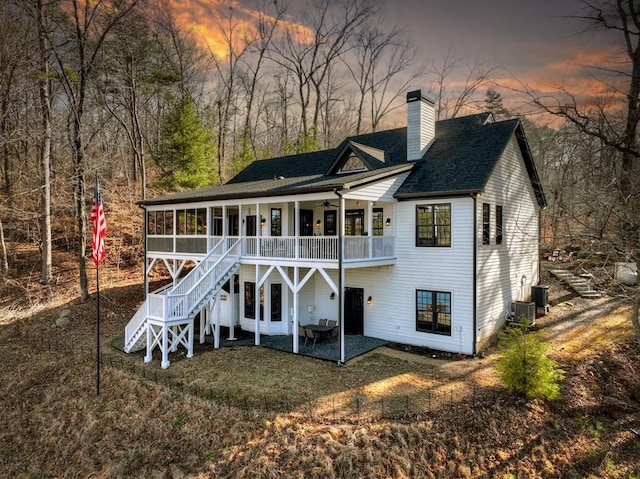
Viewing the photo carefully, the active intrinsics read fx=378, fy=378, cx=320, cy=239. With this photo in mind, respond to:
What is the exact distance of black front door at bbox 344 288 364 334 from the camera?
1489cm

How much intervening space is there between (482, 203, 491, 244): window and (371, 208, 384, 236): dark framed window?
11.7ft

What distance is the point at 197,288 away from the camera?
1343 centimetres

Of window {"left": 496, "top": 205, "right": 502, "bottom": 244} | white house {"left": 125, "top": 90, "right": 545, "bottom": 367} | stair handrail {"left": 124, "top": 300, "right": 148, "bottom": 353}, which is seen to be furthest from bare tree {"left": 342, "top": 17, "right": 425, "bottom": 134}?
stair handrail {"left": 124, "top": 300, "right": 148, "bottom": 353}

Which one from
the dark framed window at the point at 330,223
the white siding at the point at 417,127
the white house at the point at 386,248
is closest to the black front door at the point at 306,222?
the white house at the point at 386,248

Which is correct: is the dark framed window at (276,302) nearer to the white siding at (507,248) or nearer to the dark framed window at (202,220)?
the dark framed window at (202,220)

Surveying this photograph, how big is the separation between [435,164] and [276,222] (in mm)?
6818

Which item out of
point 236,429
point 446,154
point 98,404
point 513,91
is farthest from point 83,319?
point 513,91

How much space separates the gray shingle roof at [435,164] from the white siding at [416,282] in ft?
2.35

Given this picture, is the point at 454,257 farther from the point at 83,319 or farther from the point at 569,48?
the point at 83,319

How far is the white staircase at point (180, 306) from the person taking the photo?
12.4 meters

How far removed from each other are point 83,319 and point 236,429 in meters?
12.5

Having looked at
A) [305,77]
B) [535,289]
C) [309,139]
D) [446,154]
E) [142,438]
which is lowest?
[142,438]

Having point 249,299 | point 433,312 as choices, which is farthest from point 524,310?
point 249,299

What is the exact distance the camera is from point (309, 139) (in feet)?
97.0
